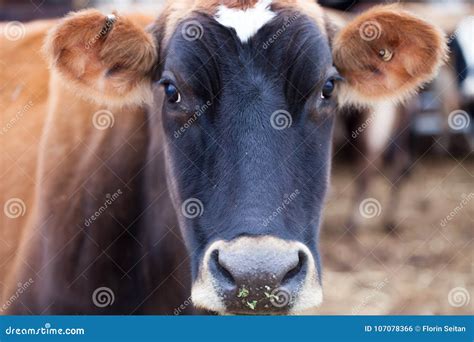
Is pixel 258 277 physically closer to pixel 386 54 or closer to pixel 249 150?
pixel 249 150

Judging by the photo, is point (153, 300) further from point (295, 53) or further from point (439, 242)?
point (439, 242)

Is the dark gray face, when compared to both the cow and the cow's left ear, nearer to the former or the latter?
the cow

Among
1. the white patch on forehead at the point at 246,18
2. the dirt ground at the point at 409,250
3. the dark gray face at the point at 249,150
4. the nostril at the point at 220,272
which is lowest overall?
the dirt ground at the point at 409,250

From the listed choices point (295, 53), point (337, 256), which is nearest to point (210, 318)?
point (295, 53)

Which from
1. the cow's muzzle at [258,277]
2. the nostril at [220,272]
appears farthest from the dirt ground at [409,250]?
the nostril at [220,272]

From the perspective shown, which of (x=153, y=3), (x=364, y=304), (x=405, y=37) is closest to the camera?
(x=405, y=37)

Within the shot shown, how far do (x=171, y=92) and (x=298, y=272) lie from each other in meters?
0.85

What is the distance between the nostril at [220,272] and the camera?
2.51 m

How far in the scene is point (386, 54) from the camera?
3166 millimetres

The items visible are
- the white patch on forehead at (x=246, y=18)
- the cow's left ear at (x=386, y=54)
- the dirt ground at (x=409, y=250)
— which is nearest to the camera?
the white patch on forehead at (x=246, y=18)

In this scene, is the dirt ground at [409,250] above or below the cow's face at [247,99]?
below

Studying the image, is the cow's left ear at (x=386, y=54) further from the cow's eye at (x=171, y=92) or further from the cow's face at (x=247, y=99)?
the cow's eye at (x=171, y=92)

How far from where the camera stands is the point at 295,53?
2812mm

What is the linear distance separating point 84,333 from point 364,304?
2.43 m
